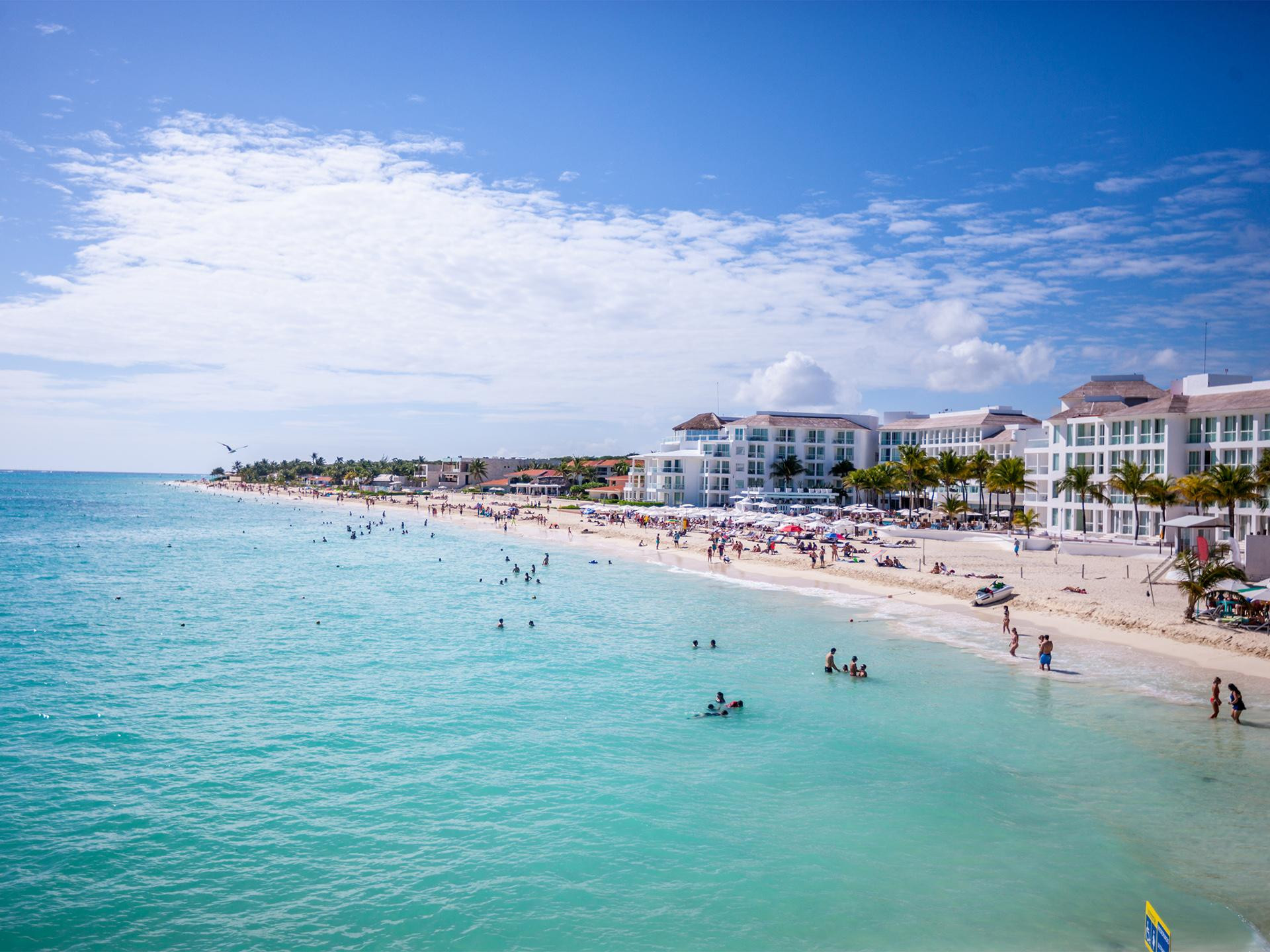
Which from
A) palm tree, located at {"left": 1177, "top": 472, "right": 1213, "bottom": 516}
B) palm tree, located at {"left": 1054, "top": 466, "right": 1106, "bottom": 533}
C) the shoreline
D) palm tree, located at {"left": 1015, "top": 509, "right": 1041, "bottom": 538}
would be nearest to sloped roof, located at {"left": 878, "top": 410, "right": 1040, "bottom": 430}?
palm tree, located at {"left": 1015, "top": 509, "right": 1041, "bottom": 538}

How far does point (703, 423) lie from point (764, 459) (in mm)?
15577

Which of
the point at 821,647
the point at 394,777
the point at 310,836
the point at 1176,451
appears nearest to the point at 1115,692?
the point at 821,647

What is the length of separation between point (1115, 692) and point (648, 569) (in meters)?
33.0

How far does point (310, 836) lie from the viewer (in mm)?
14125

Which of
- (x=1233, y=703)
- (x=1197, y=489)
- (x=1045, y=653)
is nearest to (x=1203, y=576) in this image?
(x=1045, y=653)

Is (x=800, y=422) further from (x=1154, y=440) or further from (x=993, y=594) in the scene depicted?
(x=993, y=594)

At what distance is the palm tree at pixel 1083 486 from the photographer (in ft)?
159

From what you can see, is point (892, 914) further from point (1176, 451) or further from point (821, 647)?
point (1176, 451)

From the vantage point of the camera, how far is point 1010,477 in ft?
189

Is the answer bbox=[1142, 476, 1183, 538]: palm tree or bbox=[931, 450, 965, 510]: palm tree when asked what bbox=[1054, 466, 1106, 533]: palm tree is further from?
bbox=[931, 450, 965, 510]: palm tree

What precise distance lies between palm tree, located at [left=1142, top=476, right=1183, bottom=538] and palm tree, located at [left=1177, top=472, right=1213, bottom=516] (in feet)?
2.24

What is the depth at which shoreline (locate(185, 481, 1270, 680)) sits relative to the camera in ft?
81.9

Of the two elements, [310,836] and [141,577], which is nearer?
[310,836]

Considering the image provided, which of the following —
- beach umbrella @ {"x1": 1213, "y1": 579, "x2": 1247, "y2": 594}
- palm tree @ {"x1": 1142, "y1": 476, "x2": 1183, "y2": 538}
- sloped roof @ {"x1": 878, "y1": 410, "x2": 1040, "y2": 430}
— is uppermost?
sloped roof @ {"x1": 878, "y1": 410, "x2": 1040, "y2": 430}
